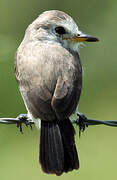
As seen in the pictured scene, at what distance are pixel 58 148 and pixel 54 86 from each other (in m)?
0.73

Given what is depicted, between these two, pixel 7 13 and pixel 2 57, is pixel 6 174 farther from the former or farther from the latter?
pixel 7 13

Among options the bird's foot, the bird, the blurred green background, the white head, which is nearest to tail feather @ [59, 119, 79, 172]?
the bird

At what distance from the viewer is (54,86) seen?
350 inches

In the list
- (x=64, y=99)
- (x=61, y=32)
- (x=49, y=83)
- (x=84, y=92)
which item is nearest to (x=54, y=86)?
(x=49, y=83)

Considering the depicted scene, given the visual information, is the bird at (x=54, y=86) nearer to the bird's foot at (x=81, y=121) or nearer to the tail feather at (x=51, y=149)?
the tail feather at (x=51, y=149)

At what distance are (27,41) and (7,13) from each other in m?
4.42

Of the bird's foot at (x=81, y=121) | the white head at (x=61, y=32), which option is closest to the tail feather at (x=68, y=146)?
the bird's foot at (x=81, y=121)

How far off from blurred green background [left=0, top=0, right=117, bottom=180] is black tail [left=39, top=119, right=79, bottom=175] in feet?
5.78

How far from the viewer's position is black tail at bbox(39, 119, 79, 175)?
340 inches

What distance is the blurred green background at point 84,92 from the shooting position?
35.6 ft

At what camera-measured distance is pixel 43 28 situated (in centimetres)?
994

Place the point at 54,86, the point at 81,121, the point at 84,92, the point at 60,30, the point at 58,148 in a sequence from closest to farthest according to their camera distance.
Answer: the point at 58,148
the point at 54,86
the point at 81,121
the point at 60,30
the point at 84,92

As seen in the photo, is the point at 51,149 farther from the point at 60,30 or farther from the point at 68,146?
the point at 60,30

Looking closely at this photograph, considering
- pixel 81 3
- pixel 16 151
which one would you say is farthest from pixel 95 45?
pixel 16 151
